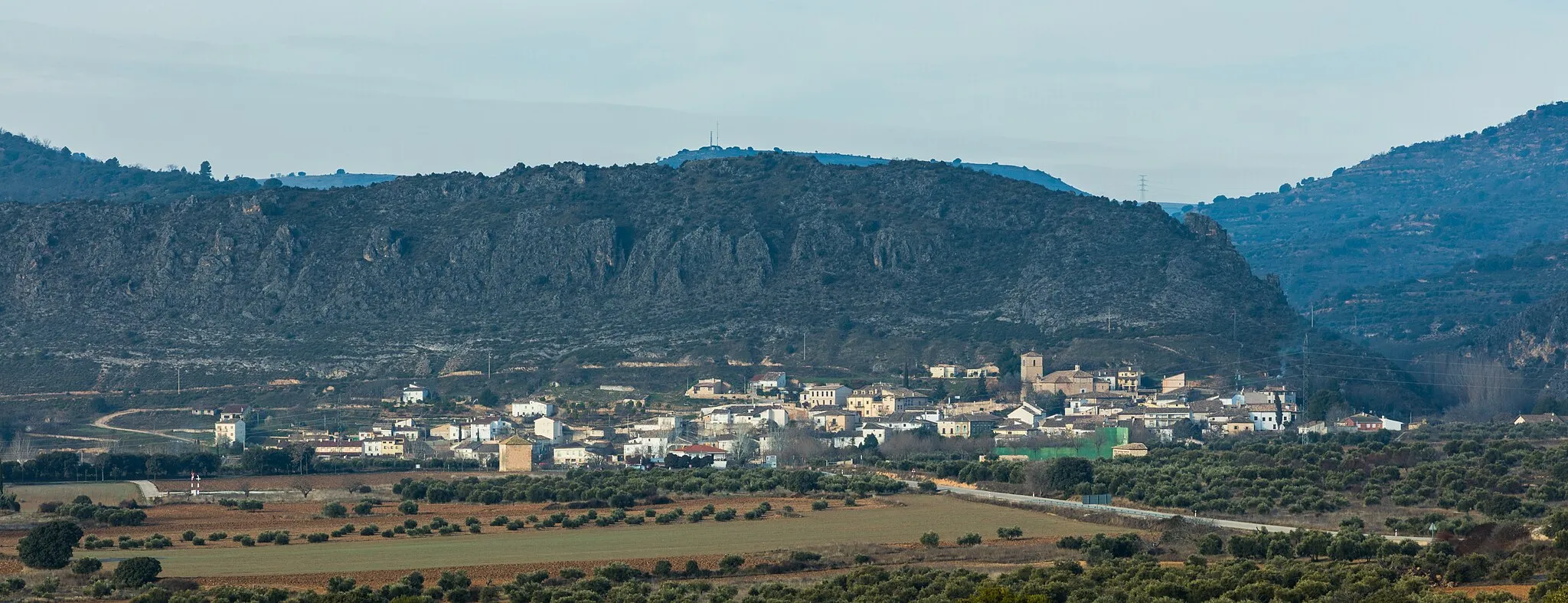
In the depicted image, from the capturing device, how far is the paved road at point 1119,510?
57.6m

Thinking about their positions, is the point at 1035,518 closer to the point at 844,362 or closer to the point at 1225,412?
the point at 1225,412

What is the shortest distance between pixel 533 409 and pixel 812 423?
16803 millimetres

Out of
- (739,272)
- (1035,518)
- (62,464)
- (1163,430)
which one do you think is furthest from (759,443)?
(739,272)

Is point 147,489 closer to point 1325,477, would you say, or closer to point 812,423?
point 1325,477

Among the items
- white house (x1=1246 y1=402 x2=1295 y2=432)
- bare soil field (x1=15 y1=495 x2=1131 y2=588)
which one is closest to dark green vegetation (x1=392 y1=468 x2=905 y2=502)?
bare soil field (x1=15 y1=495 x2=1131 y2=588)

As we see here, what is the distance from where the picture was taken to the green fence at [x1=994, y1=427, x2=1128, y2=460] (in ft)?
318

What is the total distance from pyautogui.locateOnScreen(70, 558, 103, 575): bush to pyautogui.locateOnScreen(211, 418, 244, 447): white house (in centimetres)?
6180

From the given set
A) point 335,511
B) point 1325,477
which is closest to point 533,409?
point 335,511

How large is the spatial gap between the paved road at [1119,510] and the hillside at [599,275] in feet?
222

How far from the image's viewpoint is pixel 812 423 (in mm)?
120062

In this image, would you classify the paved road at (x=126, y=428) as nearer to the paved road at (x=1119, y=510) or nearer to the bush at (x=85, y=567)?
the paved road at (x=1119, y=510)

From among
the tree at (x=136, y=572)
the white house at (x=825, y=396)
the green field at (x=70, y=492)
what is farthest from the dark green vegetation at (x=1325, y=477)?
the white house at (x=825, y=396)

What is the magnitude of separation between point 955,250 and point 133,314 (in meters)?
63.4

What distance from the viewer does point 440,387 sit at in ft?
457
